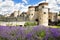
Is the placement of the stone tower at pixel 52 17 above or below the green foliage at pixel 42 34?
below

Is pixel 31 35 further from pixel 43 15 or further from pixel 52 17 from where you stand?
pixel 52 17

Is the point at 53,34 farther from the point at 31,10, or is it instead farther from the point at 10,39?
the point at 31,10

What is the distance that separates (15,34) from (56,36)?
925mm

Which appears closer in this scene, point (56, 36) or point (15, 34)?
point (56, 36)

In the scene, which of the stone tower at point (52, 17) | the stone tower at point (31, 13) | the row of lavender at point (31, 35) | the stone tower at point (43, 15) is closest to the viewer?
the row of lavender at point (31, 35)

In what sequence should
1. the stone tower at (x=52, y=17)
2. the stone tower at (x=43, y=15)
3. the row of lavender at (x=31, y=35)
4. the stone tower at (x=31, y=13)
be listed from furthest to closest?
the stone tower at (x=52, y=17)
the stone tower at (x=31, y=13)
the stone tower at (x=43, y=15)
the row of lavender at (x=31, y=35)

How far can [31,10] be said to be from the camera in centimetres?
5216

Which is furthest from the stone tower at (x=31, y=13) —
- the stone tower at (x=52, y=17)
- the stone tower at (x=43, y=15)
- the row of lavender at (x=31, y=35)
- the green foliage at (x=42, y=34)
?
the green foliage at (x=42, y=34)

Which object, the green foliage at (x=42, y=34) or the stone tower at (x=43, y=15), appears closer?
the green foliage at (x=42, y=34)

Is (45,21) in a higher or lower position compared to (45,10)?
lower

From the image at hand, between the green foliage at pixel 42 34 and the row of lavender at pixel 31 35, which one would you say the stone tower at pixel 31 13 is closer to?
the row of lavender at pixel 31 35

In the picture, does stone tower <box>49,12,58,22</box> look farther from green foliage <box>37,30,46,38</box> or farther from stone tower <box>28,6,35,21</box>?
green foliage <box>37,30,46,38</box>

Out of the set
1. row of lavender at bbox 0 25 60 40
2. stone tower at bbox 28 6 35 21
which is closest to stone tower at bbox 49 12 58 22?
stone tower at bbox 28 6 35 21

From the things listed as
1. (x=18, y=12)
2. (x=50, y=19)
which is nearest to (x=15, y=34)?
(x=50, y=19)
